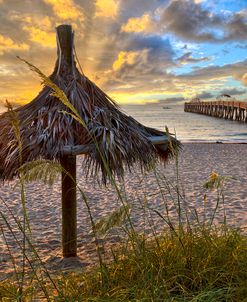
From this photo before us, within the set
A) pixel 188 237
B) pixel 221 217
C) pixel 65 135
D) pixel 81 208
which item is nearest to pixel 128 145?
pixel 65 135

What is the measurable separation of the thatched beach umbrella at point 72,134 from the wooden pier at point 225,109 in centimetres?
3561

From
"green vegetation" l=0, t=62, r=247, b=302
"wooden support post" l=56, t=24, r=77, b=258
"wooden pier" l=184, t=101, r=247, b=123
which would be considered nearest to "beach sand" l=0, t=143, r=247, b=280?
"green vegetation" l=0, t=62, r=247, b=302

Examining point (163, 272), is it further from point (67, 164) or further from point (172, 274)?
point (67, 164)

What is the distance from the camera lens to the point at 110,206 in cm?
814

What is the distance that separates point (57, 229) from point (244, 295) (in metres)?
4.17

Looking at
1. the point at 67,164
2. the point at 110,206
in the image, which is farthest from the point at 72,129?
the point at 110,206

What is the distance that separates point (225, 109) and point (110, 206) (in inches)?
1791

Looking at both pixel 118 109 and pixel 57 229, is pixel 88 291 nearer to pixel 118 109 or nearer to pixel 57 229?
pixel 118 109

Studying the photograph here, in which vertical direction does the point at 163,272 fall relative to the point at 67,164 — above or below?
below

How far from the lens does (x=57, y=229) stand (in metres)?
6.69

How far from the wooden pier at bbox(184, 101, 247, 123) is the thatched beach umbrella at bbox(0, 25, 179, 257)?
3561cm

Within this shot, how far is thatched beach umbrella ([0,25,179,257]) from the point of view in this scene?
4.09 metres

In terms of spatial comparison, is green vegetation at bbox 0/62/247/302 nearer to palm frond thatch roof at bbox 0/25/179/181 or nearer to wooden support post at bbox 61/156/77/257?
palm frond thatch roof at bbox 0/25/179/181

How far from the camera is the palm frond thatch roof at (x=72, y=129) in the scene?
410 centimetres
